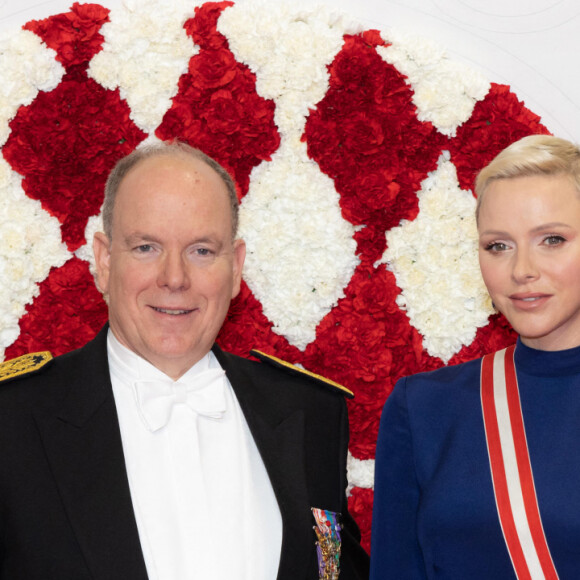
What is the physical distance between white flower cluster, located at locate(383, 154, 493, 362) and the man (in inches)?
27.0

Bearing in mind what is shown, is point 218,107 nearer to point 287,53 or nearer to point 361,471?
point 287,53

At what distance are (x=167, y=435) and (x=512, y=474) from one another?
2.22ft

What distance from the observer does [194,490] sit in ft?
5.33

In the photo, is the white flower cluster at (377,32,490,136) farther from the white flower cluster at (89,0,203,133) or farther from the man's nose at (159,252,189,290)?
the man's nose at (159,252,189,290)

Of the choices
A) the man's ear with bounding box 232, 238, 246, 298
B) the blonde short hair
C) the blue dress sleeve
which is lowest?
the blue dress sleeve

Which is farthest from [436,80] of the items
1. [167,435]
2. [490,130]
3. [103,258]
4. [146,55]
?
[167,435]

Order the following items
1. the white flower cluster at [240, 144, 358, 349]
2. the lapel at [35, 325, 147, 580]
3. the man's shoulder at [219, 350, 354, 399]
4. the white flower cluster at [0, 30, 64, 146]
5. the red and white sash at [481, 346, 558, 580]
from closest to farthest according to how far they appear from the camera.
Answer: the lapel at [35, 325, 147, 580], the red and white sash at [481, 346, 558, 580], the man's shoulder at [219, 350, 354, 399], the white flower cluster at [0, 30, 64, 146], the white flower cluster at [240, 144, 358, 349]

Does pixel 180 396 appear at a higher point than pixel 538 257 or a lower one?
lower

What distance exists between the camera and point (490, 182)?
67.2 inches

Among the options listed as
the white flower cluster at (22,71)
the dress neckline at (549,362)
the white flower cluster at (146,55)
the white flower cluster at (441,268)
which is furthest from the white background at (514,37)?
the dress neckline at (549,362)

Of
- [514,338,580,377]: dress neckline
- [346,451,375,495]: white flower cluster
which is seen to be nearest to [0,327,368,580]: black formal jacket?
[514,338,580,377]: dress neckline

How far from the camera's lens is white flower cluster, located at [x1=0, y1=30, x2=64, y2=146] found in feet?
7.72

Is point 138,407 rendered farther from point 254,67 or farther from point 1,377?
point 254,67

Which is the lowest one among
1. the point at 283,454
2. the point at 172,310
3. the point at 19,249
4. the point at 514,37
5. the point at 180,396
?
the point at 283,454
